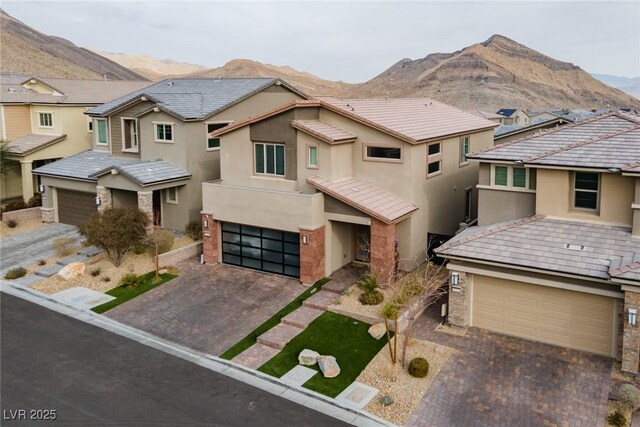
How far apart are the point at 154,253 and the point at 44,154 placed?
15.3 m

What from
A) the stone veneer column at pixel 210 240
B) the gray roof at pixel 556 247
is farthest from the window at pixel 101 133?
the gray roof at pixel 556 247

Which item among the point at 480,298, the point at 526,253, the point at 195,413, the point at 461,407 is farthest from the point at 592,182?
the point at 195,413

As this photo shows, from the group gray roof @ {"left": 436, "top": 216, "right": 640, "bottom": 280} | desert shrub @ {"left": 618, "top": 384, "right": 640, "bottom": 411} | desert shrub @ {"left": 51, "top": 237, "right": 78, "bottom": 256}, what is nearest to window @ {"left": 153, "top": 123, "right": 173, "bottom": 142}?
desert shrub @ {"left": 51, "top": 237, "right": 78, "bottom": 256}

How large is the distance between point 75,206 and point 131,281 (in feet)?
35.8

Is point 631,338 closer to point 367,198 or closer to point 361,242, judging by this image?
point 367,198

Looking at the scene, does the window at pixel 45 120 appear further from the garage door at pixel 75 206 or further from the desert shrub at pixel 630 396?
the desert shrub at pixel 630 396

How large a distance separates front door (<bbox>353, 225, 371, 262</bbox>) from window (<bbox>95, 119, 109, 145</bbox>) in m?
17.2

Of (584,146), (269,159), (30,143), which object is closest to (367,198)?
(269,159)

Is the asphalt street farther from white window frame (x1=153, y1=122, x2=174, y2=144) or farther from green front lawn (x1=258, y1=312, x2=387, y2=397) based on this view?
white window frame (x1=153, y1=122, x2=174, y2=144)

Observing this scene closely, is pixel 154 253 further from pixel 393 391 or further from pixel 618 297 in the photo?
pixel 618 297

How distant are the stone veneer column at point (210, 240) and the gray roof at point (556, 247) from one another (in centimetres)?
1116

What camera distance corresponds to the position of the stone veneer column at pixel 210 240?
85.4ft

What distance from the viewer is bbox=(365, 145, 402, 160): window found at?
24172 mm

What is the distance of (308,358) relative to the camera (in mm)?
17656
